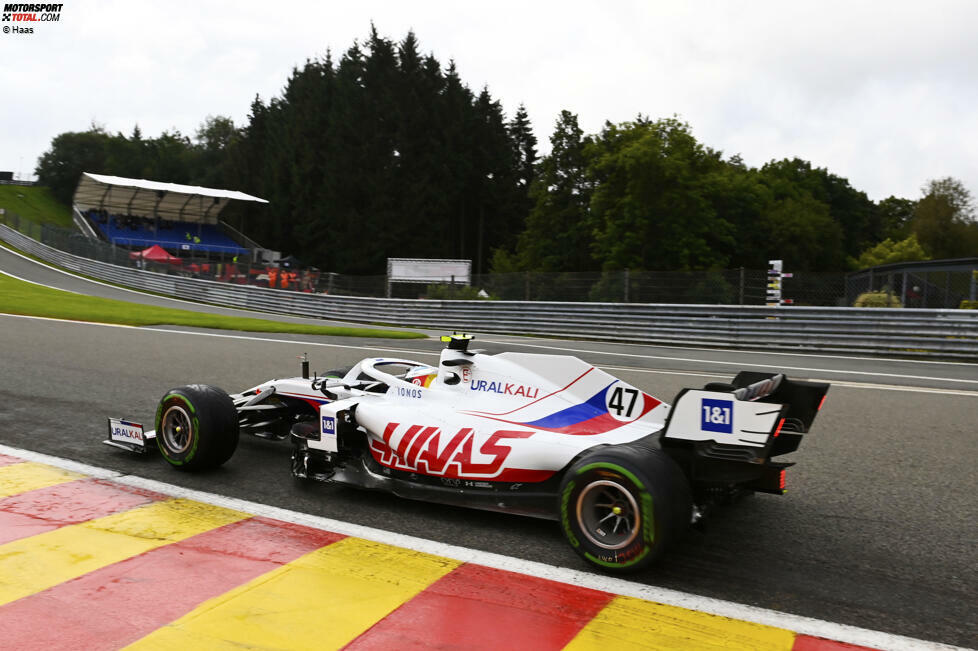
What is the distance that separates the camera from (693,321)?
723 inches

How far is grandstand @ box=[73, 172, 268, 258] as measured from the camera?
2391 inches

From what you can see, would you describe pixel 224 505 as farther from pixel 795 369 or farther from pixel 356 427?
pixel 795 369

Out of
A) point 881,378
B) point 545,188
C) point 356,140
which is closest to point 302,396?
point 881,378

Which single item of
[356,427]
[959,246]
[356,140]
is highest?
[356,140]

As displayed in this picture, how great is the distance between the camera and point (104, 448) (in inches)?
230

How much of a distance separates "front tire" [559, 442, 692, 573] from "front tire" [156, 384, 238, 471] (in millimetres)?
2690

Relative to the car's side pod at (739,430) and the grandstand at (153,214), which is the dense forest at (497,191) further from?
the car's side pod at (739,430)

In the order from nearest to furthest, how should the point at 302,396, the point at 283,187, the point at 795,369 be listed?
the point at 302,396
the point at 795,369
the point at 283,187

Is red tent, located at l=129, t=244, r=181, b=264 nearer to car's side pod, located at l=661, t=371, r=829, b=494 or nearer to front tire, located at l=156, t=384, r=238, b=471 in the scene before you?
front tire, located at l=156, t=384, r=238, b=471

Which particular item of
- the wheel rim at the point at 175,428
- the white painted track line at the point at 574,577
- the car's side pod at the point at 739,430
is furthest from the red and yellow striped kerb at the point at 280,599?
the wheel rim at the point at 175,428

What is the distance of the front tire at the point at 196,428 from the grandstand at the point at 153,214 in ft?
195

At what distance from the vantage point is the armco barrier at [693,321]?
48.9 ft

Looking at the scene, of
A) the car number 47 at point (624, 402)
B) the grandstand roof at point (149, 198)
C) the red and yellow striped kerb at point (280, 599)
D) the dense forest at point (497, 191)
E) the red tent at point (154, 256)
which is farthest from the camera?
the grandstand roof at point (149, 198)

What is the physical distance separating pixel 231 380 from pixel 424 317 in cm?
1605
